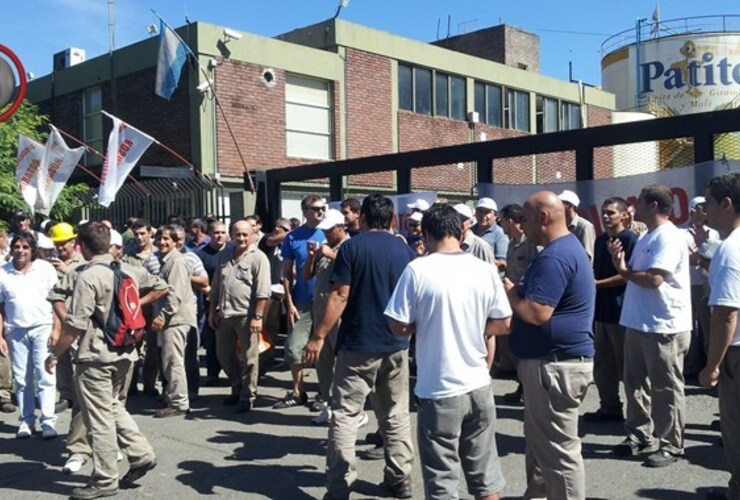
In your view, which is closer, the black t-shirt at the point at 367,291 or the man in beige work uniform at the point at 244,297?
the black t-shirt at the point at 367,291

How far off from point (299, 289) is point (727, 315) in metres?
4.24

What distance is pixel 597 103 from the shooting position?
28109 millimetres

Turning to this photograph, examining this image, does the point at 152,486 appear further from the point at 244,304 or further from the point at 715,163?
the point at 715,163

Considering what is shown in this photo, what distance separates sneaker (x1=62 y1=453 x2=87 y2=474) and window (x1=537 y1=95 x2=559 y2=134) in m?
22.8

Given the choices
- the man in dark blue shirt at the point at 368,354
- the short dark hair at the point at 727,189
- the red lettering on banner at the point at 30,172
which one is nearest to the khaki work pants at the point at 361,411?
the man in dark blue shirt at the point at 368,354

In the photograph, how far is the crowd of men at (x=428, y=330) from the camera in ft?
13.3

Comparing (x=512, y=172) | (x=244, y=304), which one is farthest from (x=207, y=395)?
(x=512, y=172)

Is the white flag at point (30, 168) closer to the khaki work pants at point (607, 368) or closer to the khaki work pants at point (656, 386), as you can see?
the khaki work pants at point (607, 368)

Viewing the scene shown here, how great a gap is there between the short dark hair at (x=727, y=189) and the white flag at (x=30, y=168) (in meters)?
12.0

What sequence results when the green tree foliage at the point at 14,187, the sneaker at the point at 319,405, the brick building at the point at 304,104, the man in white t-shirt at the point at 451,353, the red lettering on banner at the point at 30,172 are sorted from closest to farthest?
the man in white t-shirt at the point at 451,353, the sneaker at the point at 319,405, the red lettering on banner at the point at 30,172, the green tree foliage at the point at 14,187, the brick building at the point at 304,104

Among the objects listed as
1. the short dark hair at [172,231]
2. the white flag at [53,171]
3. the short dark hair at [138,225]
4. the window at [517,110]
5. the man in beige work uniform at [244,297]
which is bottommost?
the man in beige work uniform at [244,297]

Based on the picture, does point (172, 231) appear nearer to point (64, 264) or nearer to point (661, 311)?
point (64, 264)

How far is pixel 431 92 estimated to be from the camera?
22.7 m

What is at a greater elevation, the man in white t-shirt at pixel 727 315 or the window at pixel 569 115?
the window at pixel 569 115
